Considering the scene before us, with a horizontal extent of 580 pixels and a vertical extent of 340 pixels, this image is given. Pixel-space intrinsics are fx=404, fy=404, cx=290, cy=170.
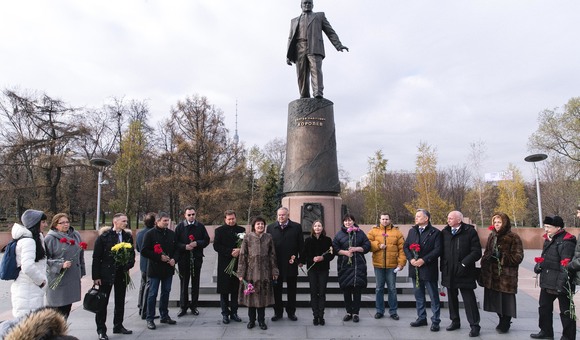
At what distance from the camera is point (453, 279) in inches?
235

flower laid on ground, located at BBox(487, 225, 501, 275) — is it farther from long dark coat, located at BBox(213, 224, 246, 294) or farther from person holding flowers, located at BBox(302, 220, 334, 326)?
long dark coat, located at BBox(213, 224, 246, 294)

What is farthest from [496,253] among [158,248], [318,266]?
[158,248]

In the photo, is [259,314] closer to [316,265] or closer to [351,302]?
[316,265]

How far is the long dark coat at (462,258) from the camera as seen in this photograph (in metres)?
5.88

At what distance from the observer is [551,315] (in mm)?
5637

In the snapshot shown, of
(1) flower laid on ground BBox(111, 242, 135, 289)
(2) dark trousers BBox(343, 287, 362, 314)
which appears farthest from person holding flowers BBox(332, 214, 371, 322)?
(1) flower laid on ground BBox(111, 242, 135, 289)

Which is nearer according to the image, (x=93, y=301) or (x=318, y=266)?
(x=93, y=301)

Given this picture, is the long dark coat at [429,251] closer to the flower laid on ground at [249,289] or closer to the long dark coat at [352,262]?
the long dark coat at [352,262]

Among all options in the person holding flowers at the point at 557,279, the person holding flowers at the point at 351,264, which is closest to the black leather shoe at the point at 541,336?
the person holding flowers at the point at 557,279

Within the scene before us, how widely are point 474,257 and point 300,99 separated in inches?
262

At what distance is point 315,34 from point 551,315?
8496 millimetres

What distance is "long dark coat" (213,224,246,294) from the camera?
21.4 ft

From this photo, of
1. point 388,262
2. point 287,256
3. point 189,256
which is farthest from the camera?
point 189,256

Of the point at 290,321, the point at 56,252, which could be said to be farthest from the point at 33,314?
the point at 290,321
